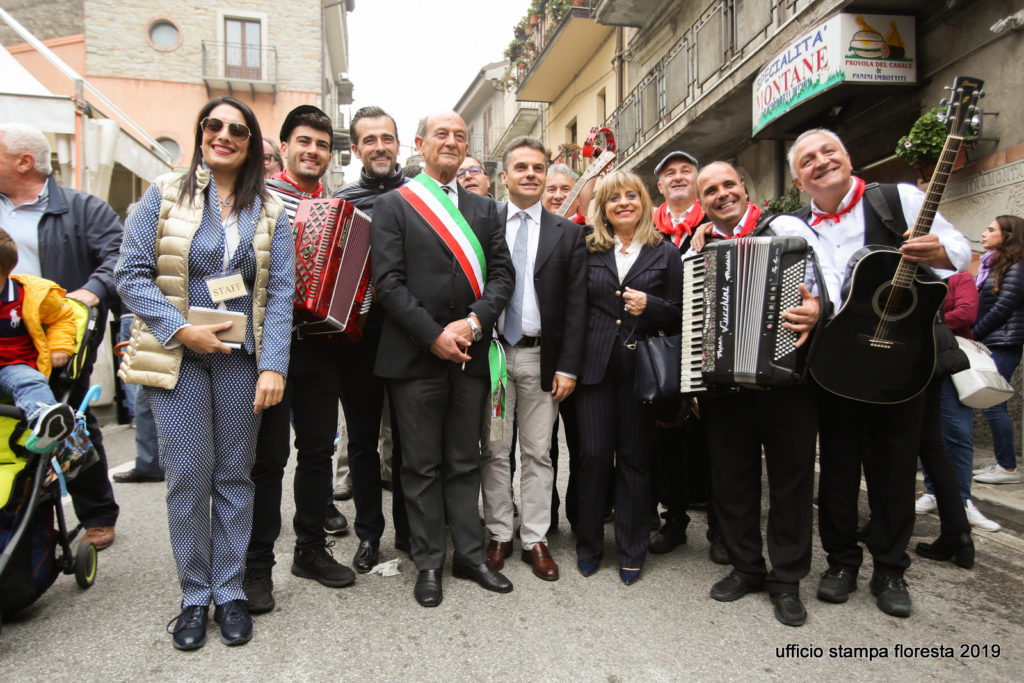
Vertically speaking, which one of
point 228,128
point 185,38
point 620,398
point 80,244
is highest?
point 185,38

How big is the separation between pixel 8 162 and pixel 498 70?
2708 centimetres

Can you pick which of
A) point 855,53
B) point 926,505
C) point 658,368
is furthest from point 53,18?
point 926,505

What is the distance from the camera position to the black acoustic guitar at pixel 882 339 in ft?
9.10

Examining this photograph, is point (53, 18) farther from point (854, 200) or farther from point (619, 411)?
point (854, 200)

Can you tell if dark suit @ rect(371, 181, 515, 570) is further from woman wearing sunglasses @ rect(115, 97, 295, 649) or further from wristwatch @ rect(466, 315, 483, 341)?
woman wearing sunglasses @ rect(115, 97, 295, 649)

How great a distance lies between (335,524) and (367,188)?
78.5 inches

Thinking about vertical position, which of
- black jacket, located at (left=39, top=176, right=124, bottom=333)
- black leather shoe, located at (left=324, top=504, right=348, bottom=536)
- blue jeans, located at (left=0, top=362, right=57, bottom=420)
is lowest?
black leather shoe, located at (left=324, top=504, right=348, bottom=536)

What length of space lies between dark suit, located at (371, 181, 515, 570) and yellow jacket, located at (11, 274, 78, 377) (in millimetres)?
1396

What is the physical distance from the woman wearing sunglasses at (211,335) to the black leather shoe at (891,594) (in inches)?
105

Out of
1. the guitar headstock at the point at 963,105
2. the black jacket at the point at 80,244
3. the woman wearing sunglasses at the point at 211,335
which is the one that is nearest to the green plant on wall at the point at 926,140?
the guitar headstock at the point at 963,105

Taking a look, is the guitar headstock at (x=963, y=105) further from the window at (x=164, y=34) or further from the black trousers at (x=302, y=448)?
the window at (x=164, y=34)

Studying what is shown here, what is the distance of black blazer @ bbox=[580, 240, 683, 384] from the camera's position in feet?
10.9

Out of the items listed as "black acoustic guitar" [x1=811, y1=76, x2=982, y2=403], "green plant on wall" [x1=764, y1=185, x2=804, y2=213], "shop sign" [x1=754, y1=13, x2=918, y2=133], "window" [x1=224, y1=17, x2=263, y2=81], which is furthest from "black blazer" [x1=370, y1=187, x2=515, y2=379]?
"window" [x1=224, y1=17, x2=263, y2=81]

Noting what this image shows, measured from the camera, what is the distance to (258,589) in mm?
2889
